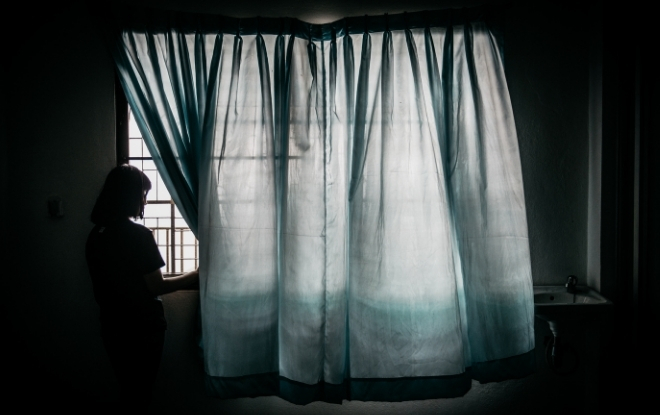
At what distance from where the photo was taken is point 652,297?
7.06 feet

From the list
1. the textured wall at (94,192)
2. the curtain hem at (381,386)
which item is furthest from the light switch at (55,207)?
the curtain hem at (381,386)

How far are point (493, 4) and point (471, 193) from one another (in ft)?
2.87

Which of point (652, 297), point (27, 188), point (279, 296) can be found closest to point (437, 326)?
point (279, 296)

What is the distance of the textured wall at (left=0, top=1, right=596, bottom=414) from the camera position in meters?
2.30

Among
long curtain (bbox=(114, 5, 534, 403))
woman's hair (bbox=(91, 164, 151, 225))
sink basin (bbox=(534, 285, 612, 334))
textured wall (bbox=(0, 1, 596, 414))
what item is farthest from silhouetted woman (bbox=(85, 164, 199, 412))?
sink basin (bbox=(534, 285, 612, 334))

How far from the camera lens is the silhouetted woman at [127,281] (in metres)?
1.77

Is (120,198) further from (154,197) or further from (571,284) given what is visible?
(571,284)

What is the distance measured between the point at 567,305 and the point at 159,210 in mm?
1989

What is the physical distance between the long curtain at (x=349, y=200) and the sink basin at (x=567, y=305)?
0.08 meters

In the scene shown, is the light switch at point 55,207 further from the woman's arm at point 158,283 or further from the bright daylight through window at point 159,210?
the woman's arm at point 158,283

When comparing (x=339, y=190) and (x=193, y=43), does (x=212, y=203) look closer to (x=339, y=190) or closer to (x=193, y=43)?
(x=339, y=190)

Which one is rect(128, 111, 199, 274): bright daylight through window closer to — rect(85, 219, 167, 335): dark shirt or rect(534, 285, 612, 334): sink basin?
rect(85, 219, 167, 335): dark shirt

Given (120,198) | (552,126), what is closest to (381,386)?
(120,198)

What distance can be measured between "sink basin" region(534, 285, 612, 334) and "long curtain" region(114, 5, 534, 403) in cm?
8
